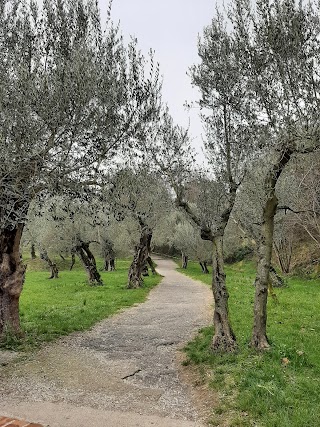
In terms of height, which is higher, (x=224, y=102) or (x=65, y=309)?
(x=224, y=102)

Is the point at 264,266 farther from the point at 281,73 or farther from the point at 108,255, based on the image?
the point at 108,255

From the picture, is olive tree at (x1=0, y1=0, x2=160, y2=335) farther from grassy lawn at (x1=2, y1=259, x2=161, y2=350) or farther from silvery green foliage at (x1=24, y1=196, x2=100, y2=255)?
silvery green foliage at (x1=24, y1=196, x2=100, y2=255)

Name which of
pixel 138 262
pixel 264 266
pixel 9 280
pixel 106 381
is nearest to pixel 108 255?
pixel 138 262

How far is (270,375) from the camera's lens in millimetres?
8805

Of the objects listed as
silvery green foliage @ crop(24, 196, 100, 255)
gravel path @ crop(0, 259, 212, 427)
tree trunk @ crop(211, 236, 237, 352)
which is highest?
silvery green foliage @ crop(24, 196, 100, 255)

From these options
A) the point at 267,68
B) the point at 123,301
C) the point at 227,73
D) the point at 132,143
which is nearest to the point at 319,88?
the point at 267,68

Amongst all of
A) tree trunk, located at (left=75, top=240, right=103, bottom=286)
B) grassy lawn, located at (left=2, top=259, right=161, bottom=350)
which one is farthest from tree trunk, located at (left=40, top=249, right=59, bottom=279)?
grassy lawn, located at (left=2, top=259, right=161, bottom=350)

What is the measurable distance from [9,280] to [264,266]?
7844mm

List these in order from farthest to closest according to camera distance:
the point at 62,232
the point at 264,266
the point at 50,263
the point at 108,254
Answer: the point at 108,254
the point at 50,263
the point at 62,232
the point at 264,266

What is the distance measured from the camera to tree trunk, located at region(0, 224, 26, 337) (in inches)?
492

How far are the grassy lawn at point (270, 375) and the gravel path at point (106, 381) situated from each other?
0.71 m

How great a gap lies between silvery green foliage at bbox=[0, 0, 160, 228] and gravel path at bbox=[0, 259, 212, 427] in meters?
3.96

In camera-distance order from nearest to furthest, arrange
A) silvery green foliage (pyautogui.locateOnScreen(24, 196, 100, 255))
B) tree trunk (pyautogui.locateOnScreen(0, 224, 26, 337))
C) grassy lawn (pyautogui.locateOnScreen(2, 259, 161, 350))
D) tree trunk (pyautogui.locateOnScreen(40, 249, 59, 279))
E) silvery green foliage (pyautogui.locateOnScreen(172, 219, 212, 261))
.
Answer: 1. tree trunk (pyautogui.locateOnScreen(0, 224, 26, 337))
2. grassy lawn (pyautogui.locateOnScreen(2, 259, 161, 350))
3. silvery green foliage (pyautogui.locateOnScreen(24, 196, 100, 255))
4. tree trunk (pyautogui.locateOnScreen(40, 249, 59, 279))
5. silvery green foliage (pyautogui.locateOnScreen(172, 219, 212, 261))

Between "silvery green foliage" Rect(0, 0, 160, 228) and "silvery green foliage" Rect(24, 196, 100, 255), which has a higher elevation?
"silvery green foliage" Rect(0, 0, 160, 228)
